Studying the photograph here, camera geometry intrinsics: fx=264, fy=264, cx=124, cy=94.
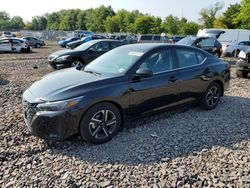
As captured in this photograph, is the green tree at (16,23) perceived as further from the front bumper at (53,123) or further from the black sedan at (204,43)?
the front bumper at (53,123)

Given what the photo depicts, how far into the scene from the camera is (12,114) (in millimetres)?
5516

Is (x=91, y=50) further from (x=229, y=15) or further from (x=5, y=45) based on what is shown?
(x=229, y=15)

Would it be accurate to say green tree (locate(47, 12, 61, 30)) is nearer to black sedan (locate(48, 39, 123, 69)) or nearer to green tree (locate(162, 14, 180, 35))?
green tree (locate(162, 14, 180, 35))

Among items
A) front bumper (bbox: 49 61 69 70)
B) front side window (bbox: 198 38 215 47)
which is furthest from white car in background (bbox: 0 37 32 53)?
front side window (bbox: 198 38 215 47)

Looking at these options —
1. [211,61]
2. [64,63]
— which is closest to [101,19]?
[64,63]

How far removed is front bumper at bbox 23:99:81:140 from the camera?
12.4 feet

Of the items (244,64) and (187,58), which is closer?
(187,58)

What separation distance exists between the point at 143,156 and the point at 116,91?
1.10 m

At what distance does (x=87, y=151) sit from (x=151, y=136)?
1156 mm

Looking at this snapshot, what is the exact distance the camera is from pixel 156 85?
475cm

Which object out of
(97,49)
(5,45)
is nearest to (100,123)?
(97,49)

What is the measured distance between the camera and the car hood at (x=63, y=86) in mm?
3924

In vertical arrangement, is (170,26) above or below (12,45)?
above

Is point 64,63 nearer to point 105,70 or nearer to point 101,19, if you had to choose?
point 105,70
